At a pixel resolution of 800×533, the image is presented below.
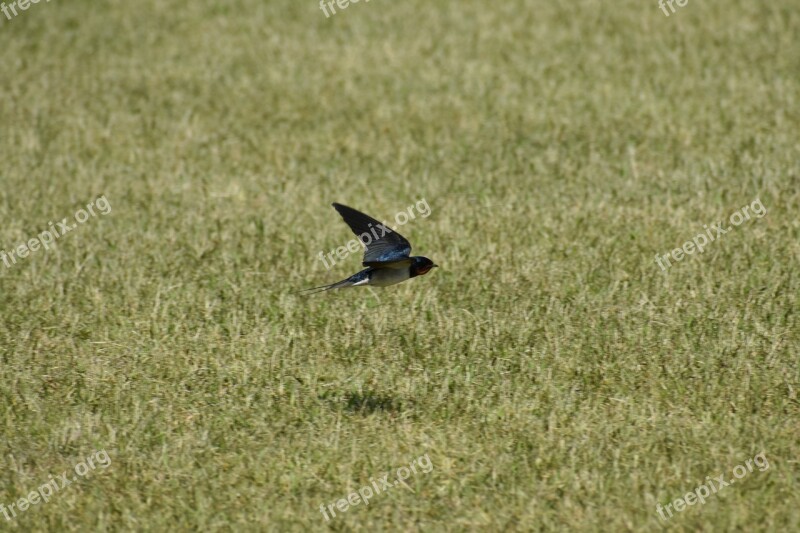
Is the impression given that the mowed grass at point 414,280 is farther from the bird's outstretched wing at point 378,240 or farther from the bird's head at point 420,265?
the bird's outstretched wing at point 378,240

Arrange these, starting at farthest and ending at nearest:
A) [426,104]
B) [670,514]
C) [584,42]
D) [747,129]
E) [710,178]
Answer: [584,42], [426,104], [747,129], [710,178], [670,514]

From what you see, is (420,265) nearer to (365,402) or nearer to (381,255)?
(381,255)

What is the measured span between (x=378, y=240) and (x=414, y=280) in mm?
1764

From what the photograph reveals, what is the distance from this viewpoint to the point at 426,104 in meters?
13.2

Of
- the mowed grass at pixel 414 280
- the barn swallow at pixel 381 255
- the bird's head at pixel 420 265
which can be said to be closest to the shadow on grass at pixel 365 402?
the mowed grass at pixel 414 280

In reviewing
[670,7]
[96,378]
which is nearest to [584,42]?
[670,7]

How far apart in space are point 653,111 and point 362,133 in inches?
126

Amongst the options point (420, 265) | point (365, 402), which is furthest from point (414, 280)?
point (365, 402)

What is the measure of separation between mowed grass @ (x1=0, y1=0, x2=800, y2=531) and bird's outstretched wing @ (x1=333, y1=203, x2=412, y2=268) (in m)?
0.79

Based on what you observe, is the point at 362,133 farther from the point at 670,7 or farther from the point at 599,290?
the point at 670,7

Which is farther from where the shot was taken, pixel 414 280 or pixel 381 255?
pixel 414 280

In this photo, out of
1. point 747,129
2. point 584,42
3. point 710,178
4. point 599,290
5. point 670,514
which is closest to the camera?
point 670,514

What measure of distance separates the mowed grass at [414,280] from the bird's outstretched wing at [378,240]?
31.1 inches

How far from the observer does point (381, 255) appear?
7.09m
